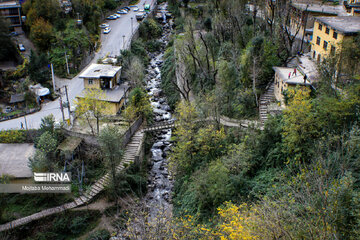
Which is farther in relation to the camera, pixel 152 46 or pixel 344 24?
pixel 152 46

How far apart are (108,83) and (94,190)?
17.9m

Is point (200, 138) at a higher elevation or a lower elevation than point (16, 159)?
higher

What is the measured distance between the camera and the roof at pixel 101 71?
45.9m

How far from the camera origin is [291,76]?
36375mm

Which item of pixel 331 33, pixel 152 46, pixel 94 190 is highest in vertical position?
pixel 331 33

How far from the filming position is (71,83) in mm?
52312

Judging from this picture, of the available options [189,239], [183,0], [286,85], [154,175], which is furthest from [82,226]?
[183,0]

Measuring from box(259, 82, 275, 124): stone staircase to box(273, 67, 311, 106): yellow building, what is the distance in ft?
2.24

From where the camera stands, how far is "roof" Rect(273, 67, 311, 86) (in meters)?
34.4

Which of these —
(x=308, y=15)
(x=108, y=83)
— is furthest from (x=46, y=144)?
(x=308, y=15)

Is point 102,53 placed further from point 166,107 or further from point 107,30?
point 166,107

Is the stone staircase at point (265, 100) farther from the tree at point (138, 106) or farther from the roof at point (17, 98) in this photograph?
the roof at point (17, 98)

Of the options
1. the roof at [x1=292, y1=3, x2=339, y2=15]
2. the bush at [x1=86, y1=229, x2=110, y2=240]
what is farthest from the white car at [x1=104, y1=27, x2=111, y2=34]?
the bush at [x1=86, y1=229, x2=110, y2=240]

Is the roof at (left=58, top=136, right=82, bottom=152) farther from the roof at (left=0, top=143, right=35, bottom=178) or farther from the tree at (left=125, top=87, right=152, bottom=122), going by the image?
the tree at (left=125, top=87, right=152, bottom=122)
